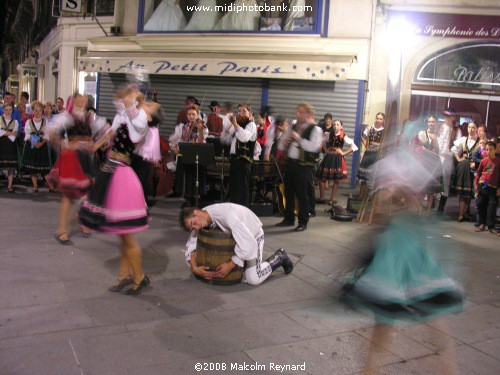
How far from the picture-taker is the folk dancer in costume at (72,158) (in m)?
6.43

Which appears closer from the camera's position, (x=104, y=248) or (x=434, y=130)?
(x=104, y=248)

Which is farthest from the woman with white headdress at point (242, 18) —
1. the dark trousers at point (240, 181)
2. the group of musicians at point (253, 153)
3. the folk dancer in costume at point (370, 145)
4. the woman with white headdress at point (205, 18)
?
the dark trousers at point (240, 181)

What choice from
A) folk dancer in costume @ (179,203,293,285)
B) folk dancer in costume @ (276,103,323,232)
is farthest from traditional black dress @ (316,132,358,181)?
folk dancer in costume @ (179,203,293,285)

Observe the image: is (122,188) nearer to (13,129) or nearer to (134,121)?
(134,121)

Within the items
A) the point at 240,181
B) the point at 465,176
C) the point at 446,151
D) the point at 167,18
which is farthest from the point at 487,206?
the point at 167,18

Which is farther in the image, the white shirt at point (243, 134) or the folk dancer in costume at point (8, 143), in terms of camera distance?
the folk dancer in costume at point (8, 143)

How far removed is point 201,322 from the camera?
4352 mm

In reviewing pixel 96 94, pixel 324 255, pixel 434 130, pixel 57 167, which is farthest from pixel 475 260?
pixel 96 94

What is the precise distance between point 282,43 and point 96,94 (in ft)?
21.1

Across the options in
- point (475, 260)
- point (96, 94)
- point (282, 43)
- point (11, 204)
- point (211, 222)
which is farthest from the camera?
point (96, 94)

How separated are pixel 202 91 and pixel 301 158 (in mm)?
7912

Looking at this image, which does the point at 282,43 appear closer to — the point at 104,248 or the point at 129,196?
the point at 104,248

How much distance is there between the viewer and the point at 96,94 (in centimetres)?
1697

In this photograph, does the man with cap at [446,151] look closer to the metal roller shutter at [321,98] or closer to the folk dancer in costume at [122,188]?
the metal roller shutter at [321,98]
